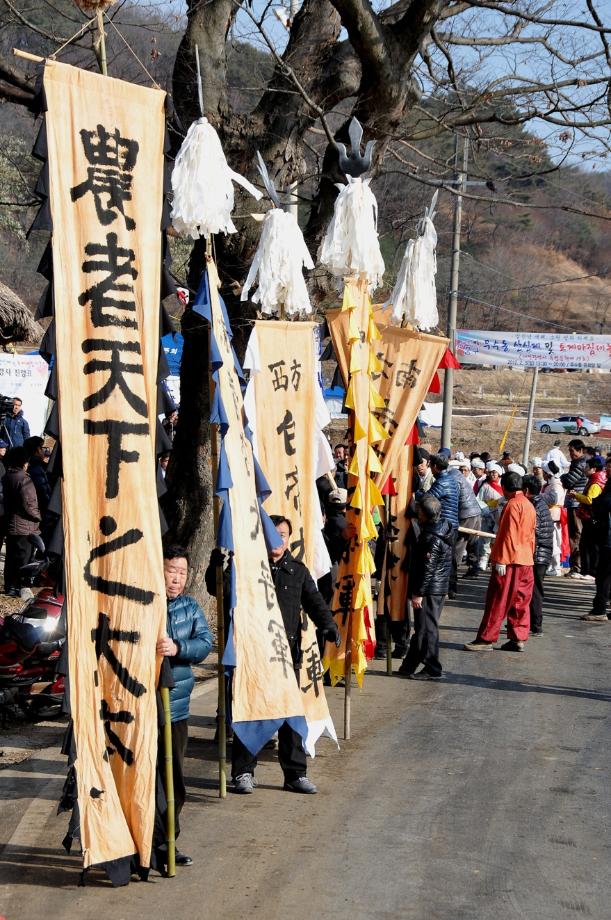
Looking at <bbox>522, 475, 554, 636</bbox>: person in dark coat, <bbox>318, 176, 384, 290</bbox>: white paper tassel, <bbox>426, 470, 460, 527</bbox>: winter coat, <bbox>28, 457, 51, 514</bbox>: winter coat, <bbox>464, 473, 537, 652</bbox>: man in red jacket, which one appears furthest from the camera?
<bbox>28, 457, 51, 514</bbox>: winter coat

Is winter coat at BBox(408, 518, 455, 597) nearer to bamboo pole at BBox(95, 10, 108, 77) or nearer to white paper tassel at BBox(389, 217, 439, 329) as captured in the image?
white paper tassel at BBox(389, 217, 439, 329)

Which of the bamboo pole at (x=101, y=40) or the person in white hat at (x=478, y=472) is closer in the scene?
the bamboo pole at (x=101, y=40)

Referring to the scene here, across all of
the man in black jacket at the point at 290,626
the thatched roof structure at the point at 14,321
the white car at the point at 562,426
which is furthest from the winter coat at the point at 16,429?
the white car at the point at 562,426

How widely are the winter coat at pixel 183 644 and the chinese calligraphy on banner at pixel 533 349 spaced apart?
994 inches

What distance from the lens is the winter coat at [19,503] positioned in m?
14.3

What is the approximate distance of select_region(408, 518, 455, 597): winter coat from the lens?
36.5 feet

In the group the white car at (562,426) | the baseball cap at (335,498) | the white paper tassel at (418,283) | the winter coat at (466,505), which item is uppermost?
the white paper tassel at (418,283)

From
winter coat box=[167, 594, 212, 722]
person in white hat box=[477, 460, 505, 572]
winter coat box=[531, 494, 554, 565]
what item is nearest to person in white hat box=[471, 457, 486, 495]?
person in white hat box=[477, 460, 505, 572]

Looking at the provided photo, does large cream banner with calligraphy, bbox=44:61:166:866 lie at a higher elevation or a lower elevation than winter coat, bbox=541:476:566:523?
higher

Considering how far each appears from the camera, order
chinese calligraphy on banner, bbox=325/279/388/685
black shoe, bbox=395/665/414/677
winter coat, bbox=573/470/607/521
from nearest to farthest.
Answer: chinese calligraphy on banner, bbox=325/279/388/685 < black shoe, bbox=395/665/414/677 < winter coat, bbox=573/470/607/521

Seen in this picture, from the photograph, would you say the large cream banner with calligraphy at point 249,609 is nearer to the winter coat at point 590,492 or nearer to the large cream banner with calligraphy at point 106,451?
the large cream banner with calligraphy at point 106,451

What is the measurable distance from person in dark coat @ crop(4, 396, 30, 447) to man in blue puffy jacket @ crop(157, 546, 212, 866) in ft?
39.6

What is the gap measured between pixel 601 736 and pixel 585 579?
11460mm

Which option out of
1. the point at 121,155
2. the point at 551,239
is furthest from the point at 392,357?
the point at 551,239
